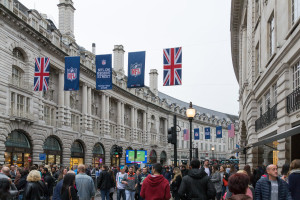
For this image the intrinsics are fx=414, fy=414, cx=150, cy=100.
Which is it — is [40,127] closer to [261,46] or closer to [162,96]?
[261,46]

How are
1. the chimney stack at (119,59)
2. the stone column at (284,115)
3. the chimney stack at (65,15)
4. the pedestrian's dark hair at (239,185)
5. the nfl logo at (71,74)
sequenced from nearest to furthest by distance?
the pedestrian's dark hair at (239,185) < the stone column at (284,115) < the nfl logo at (71,74) < the chimney stack at (65,15) < the chimney stack at (119,59)

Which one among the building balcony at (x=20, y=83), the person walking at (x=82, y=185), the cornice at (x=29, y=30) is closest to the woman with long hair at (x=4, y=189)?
the person walking at (x=82, y=185)

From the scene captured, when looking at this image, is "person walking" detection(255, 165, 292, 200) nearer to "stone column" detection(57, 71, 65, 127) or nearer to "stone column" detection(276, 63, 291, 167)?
"stone column" detection(276, 63, 291, 167)

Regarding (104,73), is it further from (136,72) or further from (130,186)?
(130,186)

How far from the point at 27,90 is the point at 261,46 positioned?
2015 cm

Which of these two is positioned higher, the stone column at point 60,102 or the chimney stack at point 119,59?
the chimney stack at point 119,59

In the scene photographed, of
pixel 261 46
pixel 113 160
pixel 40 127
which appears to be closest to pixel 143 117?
pixel 113 160

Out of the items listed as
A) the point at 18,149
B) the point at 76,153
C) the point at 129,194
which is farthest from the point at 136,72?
the point at 76,153

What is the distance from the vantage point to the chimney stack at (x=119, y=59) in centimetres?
6506

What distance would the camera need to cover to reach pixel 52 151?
40.3 metres

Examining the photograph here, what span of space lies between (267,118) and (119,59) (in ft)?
148

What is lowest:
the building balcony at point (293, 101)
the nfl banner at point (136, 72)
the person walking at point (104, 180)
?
the person walking at point (104, 180)

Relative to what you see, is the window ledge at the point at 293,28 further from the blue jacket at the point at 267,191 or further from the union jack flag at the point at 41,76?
the union jack flag at the point at 41,76

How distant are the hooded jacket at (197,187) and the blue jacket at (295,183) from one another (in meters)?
1.62
